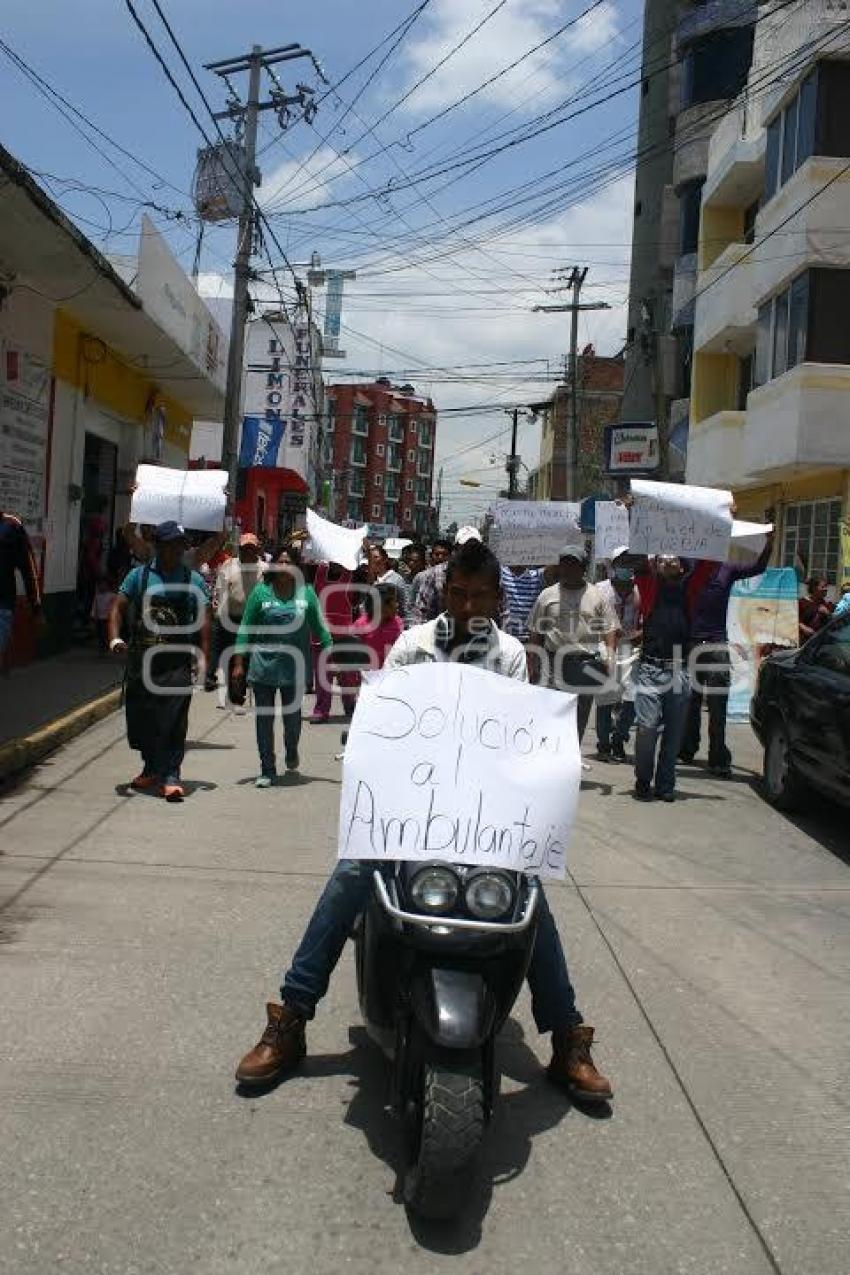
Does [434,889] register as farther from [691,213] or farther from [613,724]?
[691,213]

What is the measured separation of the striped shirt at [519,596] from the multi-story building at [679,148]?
41.8 ft

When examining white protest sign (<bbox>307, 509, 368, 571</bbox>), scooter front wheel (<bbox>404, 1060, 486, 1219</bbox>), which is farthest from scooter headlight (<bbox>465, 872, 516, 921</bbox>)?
white protest sign (<bbox>307, 509, 368, 571</bbox>)

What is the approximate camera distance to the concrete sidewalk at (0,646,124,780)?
8.87 metres

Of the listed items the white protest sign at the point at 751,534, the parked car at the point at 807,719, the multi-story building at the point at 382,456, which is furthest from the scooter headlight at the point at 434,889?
the multi-story building at the point at 382,456

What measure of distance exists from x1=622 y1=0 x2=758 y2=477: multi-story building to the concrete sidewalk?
1456 cm

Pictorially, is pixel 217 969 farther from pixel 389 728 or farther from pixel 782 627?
pixel 782 627

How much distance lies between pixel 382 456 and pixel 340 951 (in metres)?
127

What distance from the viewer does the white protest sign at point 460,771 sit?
3.36 m

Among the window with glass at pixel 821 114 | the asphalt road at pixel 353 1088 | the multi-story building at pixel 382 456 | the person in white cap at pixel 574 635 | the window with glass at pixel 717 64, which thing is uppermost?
the multi-story building at pixel 382 456

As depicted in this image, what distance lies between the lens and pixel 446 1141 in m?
2.95

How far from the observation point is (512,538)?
13297 mm

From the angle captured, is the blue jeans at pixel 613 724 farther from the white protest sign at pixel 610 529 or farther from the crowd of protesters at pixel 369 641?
the white protest sign at pixel 610 529

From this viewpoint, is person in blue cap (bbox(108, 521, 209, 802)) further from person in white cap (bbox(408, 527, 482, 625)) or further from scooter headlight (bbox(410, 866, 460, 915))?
scooter headlight (bbox(410, 866, 460, 915))

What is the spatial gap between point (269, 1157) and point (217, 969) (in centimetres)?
149
